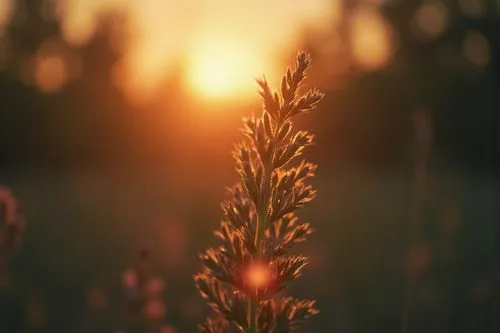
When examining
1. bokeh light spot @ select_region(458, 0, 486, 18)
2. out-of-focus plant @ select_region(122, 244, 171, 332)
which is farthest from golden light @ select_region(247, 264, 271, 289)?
bokeh light spot @ select_region(458, 0, 486, 18)

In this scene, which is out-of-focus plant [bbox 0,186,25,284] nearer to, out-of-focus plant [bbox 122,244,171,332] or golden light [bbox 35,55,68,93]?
out-of-focus plant [bbox 122,244,171,332]

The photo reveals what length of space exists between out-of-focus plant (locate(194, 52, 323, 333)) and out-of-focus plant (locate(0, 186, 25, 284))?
1.66 m

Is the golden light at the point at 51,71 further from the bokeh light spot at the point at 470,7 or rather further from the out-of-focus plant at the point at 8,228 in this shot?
the out-of-focus plant at the point at 8,228

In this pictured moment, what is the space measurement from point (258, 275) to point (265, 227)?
0.38 feet

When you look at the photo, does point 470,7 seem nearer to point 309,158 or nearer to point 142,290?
point 309,158

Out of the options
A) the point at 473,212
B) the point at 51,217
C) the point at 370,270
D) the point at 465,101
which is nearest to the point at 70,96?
the point at 465,101

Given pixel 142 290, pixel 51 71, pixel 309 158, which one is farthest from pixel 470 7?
pixel 142 290

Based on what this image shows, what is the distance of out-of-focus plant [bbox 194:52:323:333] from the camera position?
5.24ft

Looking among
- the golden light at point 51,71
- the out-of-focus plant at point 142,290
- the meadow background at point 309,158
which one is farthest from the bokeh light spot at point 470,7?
the out-of-focus plant at point 142,290

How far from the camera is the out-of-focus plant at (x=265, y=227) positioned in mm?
1597

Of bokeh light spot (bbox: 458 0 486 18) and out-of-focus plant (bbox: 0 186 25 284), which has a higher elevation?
bokeh light spot (bbox: 458 0 486 18)

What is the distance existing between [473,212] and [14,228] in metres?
11.4

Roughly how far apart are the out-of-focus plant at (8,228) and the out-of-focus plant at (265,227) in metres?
1.66

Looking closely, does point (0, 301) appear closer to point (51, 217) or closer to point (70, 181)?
point (51, 217)
